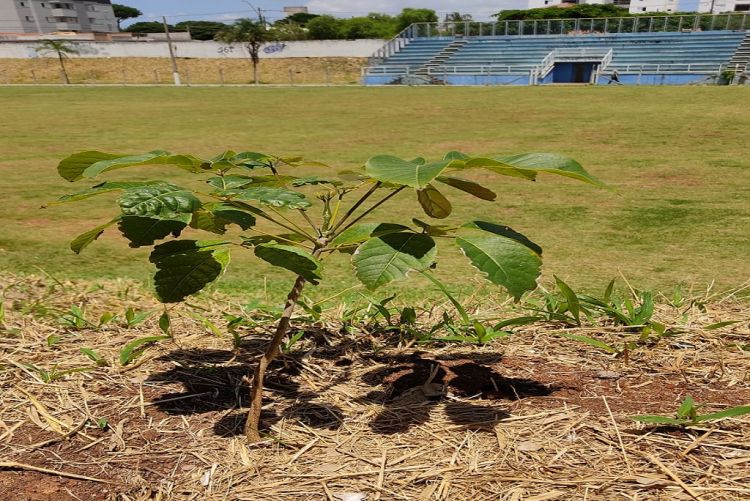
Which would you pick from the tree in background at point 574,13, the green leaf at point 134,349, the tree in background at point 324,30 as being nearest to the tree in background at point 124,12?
the tree in background at point 324,30

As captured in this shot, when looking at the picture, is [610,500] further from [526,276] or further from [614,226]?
[614,226]

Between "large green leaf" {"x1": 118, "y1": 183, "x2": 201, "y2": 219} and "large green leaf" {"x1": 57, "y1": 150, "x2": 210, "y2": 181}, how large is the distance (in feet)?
0.16

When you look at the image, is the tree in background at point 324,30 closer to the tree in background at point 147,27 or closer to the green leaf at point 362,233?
the tree in background at point 147,27

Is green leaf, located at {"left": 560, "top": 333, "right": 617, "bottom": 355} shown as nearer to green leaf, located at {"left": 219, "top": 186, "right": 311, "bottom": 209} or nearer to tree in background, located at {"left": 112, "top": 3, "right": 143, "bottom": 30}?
green leaf, located at {"left": 219, "top": 186, "right": 311, "bottom": 209}

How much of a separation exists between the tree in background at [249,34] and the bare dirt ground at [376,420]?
137 feet

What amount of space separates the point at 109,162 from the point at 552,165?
73 cm

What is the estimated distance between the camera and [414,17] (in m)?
66.9

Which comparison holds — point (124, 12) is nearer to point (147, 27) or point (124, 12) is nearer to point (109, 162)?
point (147, 27)

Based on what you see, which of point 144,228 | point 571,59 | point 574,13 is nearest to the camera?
point 144,228

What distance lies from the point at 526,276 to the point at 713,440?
65 cm

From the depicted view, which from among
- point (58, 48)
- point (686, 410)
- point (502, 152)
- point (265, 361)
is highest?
point (265, 361)

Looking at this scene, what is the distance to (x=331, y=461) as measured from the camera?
3.72 feet

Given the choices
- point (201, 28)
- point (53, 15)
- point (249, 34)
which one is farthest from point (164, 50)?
point (53, 15)

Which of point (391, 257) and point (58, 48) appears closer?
point (391, 257)
